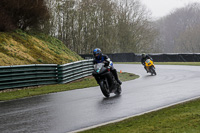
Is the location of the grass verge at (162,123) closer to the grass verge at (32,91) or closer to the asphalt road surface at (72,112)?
the asphalt road surface at (72,112)

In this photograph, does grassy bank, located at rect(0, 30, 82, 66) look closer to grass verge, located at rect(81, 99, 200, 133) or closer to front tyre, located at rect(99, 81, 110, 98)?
front tyre, located at rect(99, 81, 110, 98)

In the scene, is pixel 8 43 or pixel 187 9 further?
pixel 187 9

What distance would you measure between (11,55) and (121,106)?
426 inches

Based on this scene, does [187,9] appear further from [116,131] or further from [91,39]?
[116,131]

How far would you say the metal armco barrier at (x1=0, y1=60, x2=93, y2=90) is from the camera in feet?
43.3

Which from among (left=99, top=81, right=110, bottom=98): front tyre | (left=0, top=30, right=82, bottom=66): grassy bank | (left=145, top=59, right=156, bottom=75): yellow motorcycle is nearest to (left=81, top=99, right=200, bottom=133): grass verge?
(left=99, top=81, right=110, bottom=98): front tyre

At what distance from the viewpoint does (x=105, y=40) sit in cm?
5241

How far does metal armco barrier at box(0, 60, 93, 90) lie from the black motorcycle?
516 cm

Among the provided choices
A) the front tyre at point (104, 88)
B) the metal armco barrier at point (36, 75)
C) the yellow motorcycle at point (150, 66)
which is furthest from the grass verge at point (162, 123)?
the yellow motorcycle at point (150, 66)

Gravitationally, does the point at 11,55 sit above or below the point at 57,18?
below

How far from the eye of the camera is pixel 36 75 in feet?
47.7

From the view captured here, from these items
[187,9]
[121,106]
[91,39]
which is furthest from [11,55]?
[187,9]

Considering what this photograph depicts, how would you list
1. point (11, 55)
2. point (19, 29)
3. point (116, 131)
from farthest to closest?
point (19, 29), point (11, 55), point (116, 131)

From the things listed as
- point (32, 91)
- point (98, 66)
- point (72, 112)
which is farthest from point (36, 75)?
point (72, 112)
